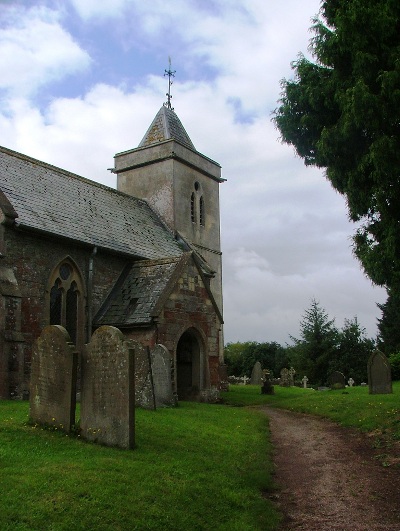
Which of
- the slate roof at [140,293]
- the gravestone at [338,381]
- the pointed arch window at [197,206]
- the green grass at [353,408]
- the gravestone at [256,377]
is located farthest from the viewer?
the gravestone at [256,377]

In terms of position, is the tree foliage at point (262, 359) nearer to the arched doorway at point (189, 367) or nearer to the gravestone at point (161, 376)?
the arched doorway at point (189, 367)

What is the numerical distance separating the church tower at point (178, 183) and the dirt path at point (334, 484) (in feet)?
53.2

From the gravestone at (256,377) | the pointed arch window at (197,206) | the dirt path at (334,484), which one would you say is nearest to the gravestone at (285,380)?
the gravestone at (256,377)

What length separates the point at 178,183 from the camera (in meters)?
28.6

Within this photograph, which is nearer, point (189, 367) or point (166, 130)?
point (189, 367)

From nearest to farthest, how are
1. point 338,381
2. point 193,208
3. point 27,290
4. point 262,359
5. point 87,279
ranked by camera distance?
point 27,290
point 87,279
point 338,381
point 193,208
point 262,359

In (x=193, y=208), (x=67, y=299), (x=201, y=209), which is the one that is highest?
(x=201, y=209)

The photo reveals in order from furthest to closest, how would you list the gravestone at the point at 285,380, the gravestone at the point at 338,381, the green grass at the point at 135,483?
1. the gravestone at the point at 285,380
2. the gravestone at the point at 338,381
3. the green grass at the point at 135,483

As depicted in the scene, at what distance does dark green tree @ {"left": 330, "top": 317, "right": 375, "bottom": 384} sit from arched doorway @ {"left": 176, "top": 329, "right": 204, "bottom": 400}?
68.0 feet

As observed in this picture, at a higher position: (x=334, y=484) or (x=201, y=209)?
(x=201, y=209)

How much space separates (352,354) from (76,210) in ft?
80.3

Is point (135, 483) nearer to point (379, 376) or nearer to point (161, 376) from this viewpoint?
point (161, 376)

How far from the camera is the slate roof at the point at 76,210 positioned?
1820 cm

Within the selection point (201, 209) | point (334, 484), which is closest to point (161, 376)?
point (334, 484)
